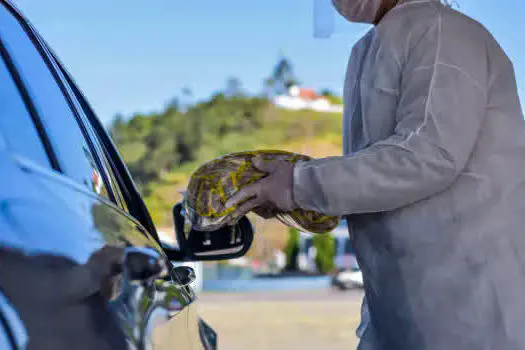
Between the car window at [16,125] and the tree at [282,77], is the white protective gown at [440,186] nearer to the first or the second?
the car window at [16,125]

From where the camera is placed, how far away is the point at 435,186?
1.86m

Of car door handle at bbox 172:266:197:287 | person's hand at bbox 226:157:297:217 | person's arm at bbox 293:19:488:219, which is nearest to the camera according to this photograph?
person's arm at bbox 293:19:488:219

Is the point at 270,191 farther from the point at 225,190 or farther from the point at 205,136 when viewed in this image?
the point at 205,136

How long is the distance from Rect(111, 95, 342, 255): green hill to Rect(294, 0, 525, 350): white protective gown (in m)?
60.5

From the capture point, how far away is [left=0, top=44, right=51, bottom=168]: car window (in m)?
1.10

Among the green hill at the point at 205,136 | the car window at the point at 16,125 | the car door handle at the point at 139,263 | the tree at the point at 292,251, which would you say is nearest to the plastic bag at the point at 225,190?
the car window at the point at 16,125

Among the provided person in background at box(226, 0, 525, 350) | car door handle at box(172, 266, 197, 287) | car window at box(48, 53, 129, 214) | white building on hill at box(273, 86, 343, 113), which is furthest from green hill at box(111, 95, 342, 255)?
person in background at box(226, 0, 525, 350)

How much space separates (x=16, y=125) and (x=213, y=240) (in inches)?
50.4

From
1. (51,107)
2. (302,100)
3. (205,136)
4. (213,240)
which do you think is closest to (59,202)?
(51,107)

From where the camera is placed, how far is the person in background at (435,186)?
6.07ft

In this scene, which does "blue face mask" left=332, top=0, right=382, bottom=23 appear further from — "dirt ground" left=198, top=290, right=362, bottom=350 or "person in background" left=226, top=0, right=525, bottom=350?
"dirt ground" left=198, top=290, right=362, bottom=350

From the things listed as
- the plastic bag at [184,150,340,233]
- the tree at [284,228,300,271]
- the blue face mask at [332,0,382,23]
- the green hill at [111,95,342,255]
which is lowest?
the tree at [284,228,300,271]

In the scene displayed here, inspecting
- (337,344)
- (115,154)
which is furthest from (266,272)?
(115,154)

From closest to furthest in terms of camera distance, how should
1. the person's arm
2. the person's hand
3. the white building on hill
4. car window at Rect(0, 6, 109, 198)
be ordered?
car window at Rect(0, 6, 109, 198), the person's arm, the person's hand, the white building on hill
